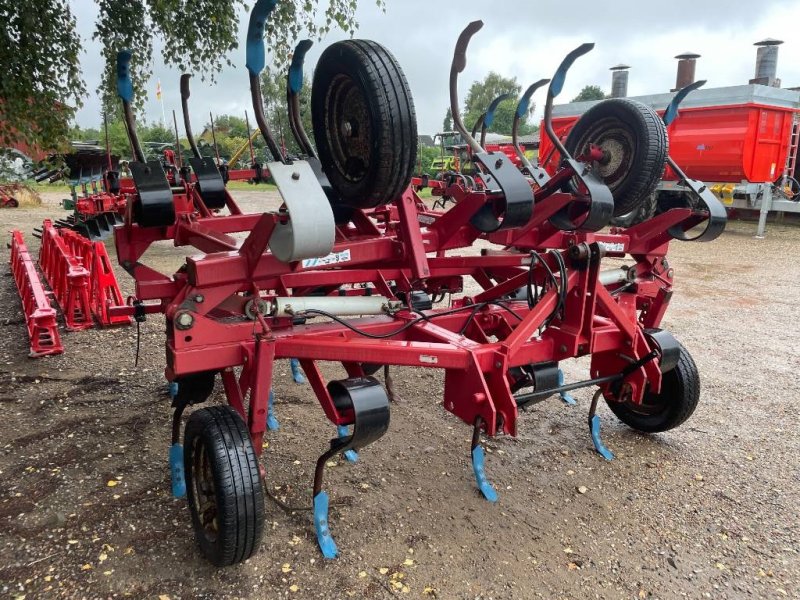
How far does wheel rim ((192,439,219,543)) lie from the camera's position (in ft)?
8.10

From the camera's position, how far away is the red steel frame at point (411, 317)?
257 centimetres

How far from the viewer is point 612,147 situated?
4.08m

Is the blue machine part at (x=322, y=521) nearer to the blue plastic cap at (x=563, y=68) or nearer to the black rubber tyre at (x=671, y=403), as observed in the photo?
the black rubber tyre at (x=671, y=403)

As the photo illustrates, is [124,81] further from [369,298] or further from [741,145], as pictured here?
[741,145]

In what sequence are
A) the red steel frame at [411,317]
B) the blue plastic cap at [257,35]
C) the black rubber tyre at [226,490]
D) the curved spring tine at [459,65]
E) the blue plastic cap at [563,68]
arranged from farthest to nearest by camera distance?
the blue plastic cap at [563,68] < the curved spring tine at [459,65] < the red steel frame at [411,317] < the blue plastic cap at [257,35] < the black rubber tyre at [226,490]

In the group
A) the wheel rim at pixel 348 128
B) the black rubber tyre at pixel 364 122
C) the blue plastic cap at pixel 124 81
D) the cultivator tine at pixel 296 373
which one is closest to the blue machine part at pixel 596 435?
the black rubber tyre at pixel 364 122

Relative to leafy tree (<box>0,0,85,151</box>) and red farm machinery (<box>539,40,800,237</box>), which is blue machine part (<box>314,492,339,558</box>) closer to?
leafy tree (<box>0,0,85,151</box>)

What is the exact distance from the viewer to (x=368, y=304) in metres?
3.13

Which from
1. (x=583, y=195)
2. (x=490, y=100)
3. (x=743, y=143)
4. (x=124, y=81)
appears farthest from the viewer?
(x=490, y=100)

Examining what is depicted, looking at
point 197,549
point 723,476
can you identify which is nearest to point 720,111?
point 723,476

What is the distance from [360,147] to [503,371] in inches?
45.8

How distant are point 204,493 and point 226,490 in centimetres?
33

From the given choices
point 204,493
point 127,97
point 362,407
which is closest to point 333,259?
point 362,407

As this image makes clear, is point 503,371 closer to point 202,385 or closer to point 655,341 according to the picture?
point 655,341
